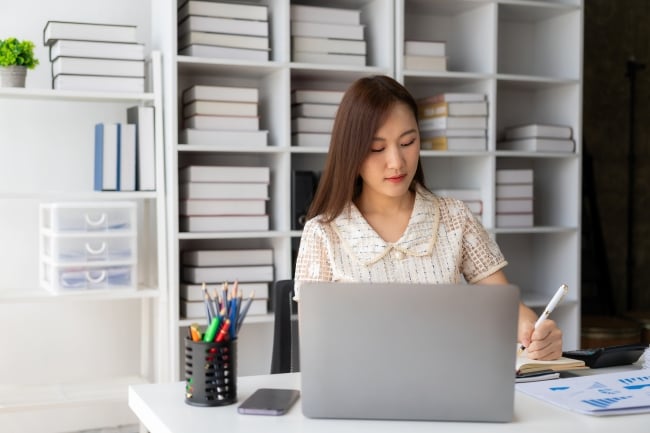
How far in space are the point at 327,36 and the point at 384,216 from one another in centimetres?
155

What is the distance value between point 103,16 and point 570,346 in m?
2.52

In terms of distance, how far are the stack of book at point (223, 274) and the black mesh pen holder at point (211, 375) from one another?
5.77 ft

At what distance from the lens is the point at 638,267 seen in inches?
201

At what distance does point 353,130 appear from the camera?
2.00 m

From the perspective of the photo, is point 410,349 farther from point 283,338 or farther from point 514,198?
point 514,198

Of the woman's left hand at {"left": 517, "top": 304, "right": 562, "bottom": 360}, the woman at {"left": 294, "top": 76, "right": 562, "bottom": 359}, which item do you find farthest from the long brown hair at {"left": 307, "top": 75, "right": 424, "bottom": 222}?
the woman's left hand at {"left": 517, "top": 304, "right": 562, "bottom": 360}

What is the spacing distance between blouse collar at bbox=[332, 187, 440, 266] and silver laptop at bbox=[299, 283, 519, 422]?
69 centimetres

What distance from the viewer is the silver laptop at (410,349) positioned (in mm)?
1381

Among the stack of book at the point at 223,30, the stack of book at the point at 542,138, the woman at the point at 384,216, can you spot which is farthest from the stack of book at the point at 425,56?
the woman at the point at 384,216

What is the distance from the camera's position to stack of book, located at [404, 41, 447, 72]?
363 cm

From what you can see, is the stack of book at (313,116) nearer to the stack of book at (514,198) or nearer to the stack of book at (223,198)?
the stack of book at (223,198)

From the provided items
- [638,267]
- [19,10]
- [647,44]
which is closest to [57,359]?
[19,10]

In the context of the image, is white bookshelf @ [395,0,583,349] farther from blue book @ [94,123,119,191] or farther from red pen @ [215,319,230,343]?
red pen @ [215,319,230,343]

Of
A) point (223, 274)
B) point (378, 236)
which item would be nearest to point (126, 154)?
point (223, 274)
